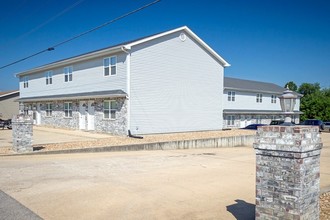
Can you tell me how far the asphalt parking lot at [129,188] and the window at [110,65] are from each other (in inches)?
424

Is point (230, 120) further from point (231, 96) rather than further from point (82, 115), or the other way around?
point (82, 115)

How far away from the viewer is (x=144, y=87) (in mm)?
21688

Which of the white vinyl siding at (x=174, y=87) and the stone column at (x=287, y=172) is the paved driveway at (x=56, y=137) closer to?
the white vinyl siding at (x=174, y=87)

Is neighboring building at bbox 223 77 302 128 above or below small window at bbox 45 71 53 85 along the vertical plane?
below

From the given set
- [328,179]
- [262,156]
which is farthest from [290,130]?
[328,179]

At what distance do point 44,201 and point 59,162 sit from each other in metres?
5.53

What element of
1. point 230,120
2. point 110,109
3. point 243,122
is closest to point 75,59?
point 110,109

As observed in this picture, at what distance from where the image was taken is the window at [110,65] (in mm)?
22156

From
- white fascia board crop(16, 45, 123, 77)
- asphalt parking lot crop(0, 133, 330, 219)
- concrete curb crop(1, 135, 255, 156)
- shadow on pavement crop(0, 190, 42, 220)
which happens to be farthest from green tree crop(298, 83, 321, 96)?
shadow on pavement crop(0, 190, 42, 220)

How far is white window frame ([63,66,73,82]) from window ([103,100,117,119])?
6.66 m

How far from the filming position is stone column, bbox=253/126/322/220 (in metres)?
4.42

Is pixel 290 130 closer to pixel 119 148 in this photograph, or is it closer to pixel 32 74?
pixel 119 148

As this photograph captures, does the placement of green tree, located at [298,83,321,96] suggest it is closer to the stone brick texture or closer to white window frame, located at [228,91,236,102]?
white window frame, located at [228,91,236,102]

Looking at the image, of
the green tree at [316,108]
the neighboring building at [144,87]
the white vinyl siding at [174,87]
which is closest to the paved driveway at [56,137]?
the neighboring building at [144,87]
